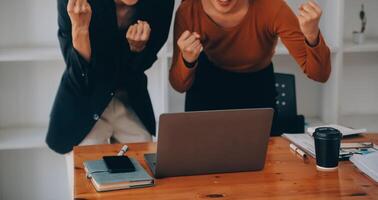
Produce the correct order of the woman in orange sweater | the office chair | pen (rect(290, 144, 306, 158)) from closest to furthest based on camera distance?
1. pen (rect(290, 144, 306, 158))
2. the woman in orange sweater
3. the office chair

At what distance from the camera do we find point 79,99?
2.25 metres

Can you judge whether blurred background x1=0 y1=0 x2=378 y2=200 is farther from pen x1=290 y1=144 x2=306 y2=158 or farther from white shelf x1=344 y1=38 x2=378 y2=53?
pen x1=290 y1=144 x2=306 y2=158

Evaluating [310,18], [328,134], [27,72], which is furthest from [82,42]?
[27,72]

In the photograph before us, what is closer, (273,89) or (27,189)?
(273,89)

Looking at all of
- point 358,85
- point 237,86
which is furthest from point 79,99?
Answer: point 358,85

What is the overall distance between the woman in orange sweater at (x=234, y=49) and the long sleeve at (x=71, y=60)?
35cm

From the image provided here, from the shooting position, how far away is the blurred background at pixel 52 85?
3.15 meters

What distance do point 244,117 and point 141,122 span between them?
29.1 inches

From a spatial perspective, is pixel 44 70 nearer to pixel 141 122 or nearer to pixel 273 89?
pixel 141 122

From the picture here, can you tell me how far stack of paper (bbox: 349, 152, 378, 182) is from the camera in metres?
1.69

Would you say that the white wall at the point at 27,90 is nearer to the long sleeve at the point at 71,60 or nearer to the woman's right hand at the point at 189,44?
the long sleeve at the point at 71,60

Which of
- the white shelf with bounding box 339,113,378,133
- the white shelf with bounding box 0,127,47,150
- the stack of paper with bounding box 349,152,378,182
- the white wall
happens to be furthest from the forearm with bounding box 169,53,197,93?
the white shelf with bounding box 339,113,378,133

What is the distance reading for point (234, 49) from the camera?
233 cm

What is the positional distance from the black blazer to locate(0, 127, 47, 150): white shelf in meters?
0.72
